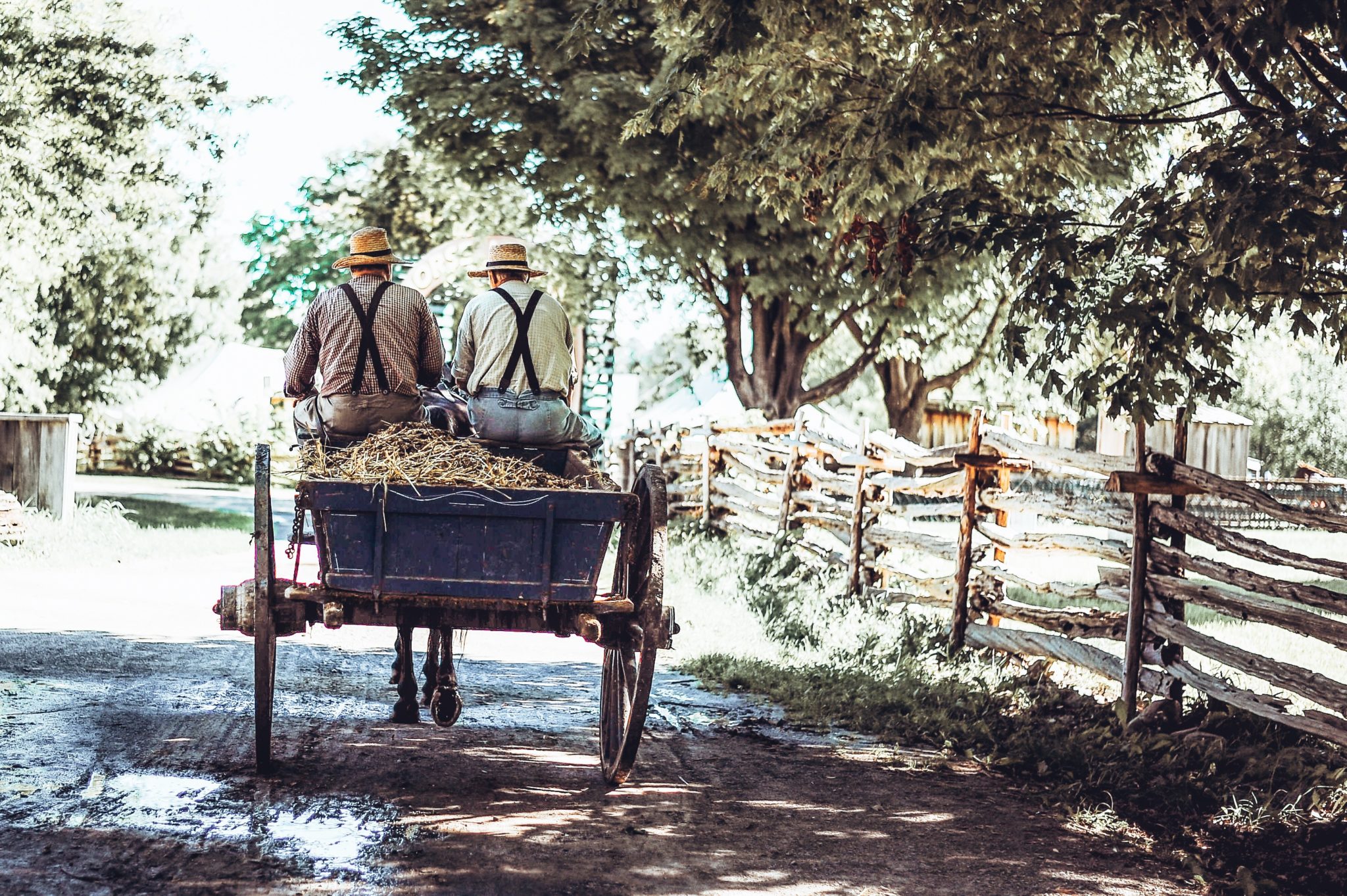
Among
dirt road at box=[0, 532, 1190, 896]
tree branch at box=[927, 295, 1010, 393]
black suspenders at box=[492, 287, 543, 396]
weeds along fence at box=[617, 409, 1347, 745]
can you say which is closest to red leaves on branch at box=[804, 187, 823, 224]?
weeds along fence at box=[617, 409, 1347, 745]

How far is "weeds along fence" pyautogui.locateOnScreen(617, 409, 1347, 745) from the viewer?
710cm

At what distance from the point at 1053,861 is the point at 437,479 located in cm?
302

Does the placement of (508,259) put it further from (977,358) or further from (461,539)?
(977,358)

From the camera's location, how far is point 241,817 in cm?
520

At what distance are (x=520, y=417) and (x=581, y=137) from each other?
12.8 metres

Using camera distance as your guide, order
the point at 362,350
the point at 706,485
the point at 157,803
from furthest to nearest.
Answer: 1. the point at 706,485
2. the point at 362,350
3. the point at 157,803

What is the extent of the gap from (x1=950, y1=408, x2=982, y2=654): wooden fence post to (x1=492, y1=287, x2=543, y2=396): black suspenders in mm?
4676

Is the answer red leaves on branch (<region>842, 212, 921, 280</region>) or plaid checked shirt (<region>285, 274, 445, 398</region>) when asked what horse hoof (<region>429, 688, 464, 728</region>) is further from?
red leaves on branch (<region>842, 212, 921, 280</region>)

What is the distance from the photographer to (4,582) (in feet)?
39.1

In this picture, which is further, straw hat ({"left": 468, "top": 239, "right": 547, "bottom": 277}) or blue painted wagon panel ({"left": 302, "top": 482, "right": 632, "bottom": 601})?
straw hat ({"left": 468, "top": 239, "right": 547, "bottom": 277})

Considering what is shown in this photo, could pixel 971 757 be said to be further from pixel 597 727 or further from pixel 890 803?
pixel 597 727

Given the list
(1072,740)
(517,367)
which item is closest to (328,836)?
(517,367)

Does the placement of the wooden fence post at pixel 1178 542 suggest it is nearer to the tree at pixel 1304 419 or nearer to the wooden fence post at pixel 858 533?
the wooden fence post at pixel 858 533

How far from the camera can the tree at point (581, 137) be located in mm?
18062
